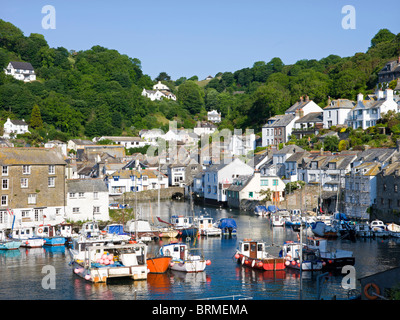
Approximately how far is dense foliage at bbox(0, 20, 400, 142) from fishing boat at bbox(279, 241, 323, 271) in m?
49.0

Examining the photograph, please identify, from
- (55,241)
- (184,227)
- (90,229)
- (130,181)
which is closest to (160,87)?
(130,181)

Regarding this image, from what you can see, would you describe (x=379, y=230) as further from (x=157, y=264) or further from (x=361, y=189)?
(x=157, y=264)

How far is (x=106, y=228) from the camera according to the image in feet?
119

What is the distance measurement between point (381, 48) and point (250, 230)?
53.7 meters

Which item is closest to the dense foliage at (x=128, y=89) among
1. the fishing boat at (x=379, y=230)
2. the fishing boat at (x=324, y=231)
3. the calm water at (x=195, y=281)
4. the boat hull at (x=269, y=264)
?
the fishing boat at (x=379, y=230)

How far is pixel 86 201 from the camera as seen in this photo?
39219mm

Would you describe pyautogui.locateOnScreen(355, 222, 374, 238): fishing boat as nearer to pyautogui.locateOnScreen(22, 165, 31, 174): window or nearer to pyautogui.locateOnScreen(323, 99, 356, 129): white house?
pyautogui.locateOnScreen(22, 165, 31, 174): window

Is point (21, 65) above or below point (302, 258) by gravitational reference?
above

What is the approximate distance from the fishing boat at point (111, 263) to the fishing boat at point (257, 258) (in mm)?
5288

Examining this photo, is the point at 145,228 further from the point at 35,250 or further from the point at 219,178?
the point at 219,178

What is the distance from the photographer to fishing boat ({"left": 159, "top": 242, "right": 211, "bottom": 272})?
88.3 feet

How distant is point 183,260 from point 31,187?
14610 mm

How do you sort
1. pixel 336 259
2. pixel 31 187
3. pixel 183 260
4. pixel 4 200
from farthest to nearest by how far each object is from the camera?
pixel 31 187, pixel 4 200, pixel 336 259, pixel 183 260

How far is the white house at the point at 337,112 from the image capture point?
2613 inches
